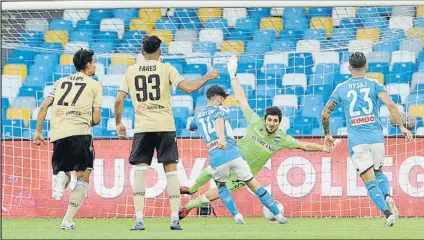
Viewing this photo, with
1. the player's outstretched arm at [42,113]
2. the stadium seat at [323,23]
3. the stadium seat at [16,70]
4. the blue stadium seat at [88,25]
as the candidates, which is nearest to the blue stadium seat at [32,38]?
the stadium seat at [16,70]

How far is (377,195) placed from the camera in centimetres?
1204

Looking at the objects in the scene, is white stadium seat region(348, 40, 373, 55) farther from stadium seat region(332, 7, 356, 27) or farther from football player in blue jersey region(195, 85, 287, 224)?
football player in blue jersey region(195, 85, 287, 224)

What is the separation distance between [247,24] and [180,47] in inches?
61.0

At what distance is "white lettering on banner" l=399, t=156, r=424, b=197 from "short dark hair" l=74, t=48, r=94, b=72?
5.20 m

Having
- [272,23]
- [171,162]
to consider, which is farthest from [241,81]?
[171,162]

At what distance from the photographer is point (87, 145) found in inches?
460

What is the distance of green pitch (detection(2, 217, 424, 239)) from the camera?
1058cm

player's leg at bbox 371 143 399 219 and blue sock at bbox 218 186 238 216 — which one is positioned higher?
player's leg at bbox 371 143 399 219

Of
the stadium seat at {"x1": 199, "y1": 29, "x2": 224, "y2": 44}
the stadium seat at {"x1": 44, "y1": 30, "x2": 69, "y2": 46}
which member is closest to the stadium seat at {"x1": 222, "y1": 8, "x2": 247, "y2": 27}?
the stadium seat at {"x1": 199, "y1": 29, "x2": 224, "y2": 44}

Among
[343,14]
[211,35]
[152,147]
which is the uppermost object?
[343,14]

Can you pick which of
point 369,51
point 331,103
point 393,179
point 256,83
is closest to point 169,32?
point 256,83

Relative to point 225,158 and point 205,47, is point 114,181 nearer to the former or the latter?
point 225,158

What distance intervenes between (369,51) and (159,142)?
7.36 metres

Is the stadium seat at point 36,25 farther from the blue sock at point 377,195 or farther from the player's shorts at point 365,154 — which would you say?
the blue sock at point 377,195
